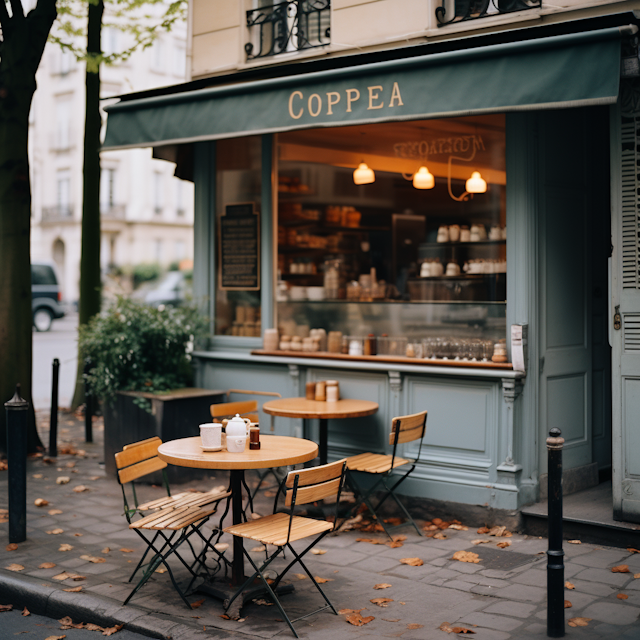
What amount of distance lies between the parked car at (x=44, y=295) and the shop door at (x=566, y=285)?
920 inches

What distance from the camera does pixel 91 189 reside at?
37.7 feet

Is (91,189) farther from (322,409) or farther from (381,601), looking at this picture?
(381,601)

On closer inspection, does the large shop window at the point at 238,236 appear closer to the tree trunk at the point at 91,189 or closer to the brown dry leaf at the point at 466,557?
the tree trunk at the point at 91,189

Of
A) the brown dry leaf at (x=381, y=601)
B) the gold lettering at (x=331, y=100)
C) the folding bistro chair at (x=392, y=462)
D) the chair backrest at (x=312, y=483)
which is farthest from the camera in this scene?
the gold lettering at (x=331, y=100)

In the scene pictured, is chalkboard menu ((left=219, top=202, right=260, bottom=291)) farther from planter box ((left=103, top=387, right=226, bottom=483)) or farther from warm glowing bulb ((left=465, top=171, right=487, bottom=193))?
warm glowing bulb ((left=465, top=171, right=487, bottom=193))

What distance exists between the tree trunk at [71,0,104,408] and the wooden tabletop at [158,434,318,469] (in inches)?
260

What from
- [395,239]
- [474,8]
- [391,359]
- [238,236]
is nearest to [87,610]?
[391,359]

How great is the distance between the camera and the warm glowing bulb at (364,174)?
28.9ft

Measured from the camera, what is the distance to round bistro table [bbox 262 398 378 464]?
21.7 feet

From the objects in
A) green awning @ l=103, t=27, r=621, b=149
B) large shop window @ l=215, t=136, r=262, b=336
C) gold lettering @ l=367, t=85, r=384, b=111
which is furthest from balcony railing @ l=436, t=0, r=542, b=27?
large shop window @ l=215, t=136, r=262, b=336

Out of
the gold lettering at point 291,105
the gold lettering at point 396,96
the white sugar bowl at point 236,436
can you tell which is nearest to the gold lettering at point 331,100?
the gold lettering at point 291,105

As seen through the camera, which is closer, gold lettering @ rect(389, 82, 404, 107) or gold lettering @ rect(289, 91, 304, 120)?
gold lettering @ rect(389, 82, 404, 107)

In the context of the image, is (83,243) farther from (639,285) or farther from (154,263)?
(154,263)

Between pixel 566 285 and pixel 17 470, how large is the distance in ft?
16.0
